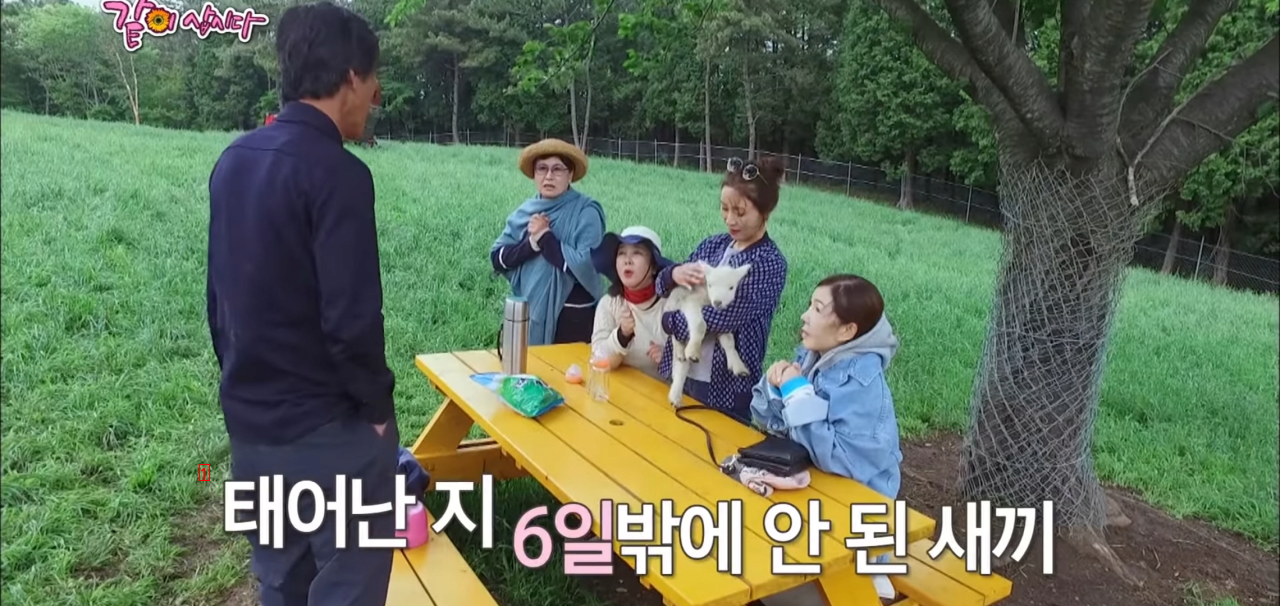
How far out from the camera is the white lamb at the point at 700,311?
7.69 ft

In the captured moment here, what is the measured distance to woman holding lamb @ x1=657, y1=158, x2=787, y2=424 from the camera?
2.41 meters

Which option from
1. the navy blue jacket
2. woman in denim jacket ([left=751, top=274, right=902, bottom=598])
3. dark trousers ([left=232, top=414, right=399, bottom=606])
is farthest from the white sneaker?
the navy blue jacket

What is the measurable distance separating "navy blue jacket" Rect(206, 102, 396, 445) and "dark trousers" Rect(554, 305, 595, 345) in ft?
5.26

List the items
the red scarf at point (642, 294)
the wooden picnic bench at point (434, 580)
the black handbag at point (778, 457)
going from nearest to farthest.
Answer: the black handbag at point (778, 457), the wooden picnic bench at point (434, 580), the red scarf at point (642, 294)

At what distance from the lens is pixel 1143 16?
2.22m

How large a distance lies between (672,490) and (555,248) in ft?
4.69

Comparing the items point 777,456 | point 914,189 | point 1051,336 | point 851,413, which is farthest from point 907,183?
point 777,456

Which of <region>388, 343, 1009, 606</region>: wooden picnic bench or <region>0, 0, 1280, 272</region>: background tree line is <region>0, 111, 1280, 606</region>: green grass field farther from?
<region>388, 343, 1009, 606</region>: wooden picnic bench

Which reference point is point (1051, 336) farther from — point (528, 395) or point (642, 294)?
point (528, 395)

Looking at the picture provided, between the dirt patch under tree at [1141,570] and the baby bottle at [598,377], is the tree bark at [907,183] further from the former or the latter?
the baby bottle at [598,377]

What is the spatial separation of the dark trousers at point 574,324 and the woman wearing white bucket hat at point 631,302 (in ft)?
1.24

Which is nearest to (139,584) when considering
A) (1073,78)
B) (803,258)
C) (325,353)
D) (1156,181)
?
(325,353)

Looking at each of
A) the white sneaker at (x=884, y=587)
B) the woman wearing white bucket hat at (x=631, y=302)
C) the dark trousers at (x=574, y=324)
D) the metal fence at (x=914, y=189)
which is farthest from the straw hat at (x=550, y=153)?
→ the white sneaker at (x=884, y=587)

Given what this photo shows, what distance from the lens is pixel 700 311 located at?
7.94ft
